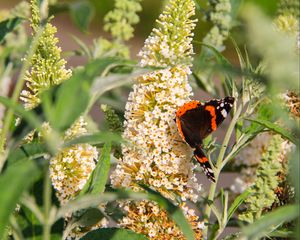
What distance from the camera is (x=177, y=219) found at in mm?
988

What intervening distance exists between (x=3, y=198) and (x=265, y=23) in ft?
1.15

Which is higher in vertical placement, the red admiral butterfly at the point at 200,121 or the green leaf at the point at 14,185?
the red admiral butterfly at the point at 200,121

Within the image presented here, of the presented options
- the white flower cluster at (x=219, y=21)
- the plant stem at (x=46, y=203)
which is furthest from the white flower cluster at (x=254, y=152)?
the plant stem at (x=46, y=203)

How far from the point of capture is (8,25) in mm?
1395

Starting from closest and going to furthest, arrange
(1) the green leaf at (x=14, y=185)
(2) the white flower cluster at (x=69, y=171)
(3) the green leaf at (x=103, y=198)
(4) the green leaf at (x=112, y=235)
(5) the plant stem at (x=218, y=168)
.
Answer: (1) the green leaf at (x=14, y=185) < (3) the green leaf at (x=103, y=198) < (4) the green leaf at (x=112, y=235) < (2) the white flower cluster at (x=69, y=171) < (5) the plant stem at (x=218, y=168)

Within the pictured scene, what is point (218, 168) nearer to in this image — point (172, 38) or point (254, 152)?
point (172, 38)

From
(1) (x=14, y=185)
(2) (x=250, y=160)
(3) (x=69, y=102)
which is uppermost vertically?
(2) (x=250, y=160)

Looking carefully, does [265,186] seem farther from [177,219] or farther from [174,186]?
[177,219]

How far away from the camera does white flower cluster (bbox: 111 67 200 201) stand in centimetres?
140

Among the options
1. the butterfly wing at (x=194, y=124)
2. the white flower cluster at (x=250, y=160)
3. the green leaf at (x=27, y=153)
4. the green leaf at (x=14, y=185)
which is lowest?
the green leaf at (x=14, y=185)

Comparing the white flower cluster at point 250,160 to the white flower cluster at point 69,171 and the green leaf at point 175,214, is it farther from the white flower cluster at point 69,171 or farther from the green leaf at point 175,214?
the green leaf at point 175,214

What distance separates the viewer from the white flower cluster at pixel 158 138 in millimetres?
1400

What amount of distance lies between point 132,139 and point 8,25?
0.32 meters

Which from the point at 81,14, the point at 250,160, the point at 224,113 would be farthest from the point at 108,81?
the point at 250,160
